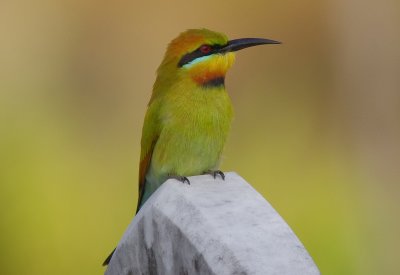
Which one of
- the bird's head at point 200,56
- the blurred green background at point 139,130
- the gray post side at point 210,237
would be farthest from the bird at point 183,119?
the gray post side at point 210,237

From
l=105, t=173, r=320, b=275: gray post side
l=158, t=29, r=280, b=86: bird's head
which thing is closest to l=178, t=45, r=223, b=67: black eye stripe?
l=158, t=29, r=280, b=86: bird's head

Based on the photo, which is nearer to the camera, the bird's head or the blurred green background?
the bird's head

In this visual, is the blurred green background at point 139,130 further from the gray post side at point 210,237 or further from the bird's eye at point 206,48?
the gray post side at point 210,237

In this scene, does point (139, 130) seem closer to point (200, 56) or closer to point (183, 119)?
point (183, 119)

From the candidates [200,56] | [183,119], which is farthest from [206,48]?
[183,119]

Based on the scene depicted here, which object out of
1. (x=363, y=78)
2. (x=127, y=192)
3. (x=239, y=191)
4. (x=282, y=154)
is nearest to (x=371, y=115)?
(x=363, y=78)

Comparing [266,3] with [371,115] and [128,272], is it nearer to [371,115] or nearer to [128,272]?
[371,115]

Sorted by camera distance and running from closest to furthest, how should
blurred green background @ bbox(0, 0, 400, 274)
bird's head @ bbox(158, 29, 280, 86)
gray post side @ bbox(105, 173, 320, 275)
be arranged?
gray post side @ bbox(105, 173, 320, 275) < bird's head @ bbox(158, 29, 280, 86) < blurred green background @ bbox(0, 0, 400, 274)

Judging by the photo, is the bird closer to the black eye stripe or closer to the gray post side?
the black eye stripe
